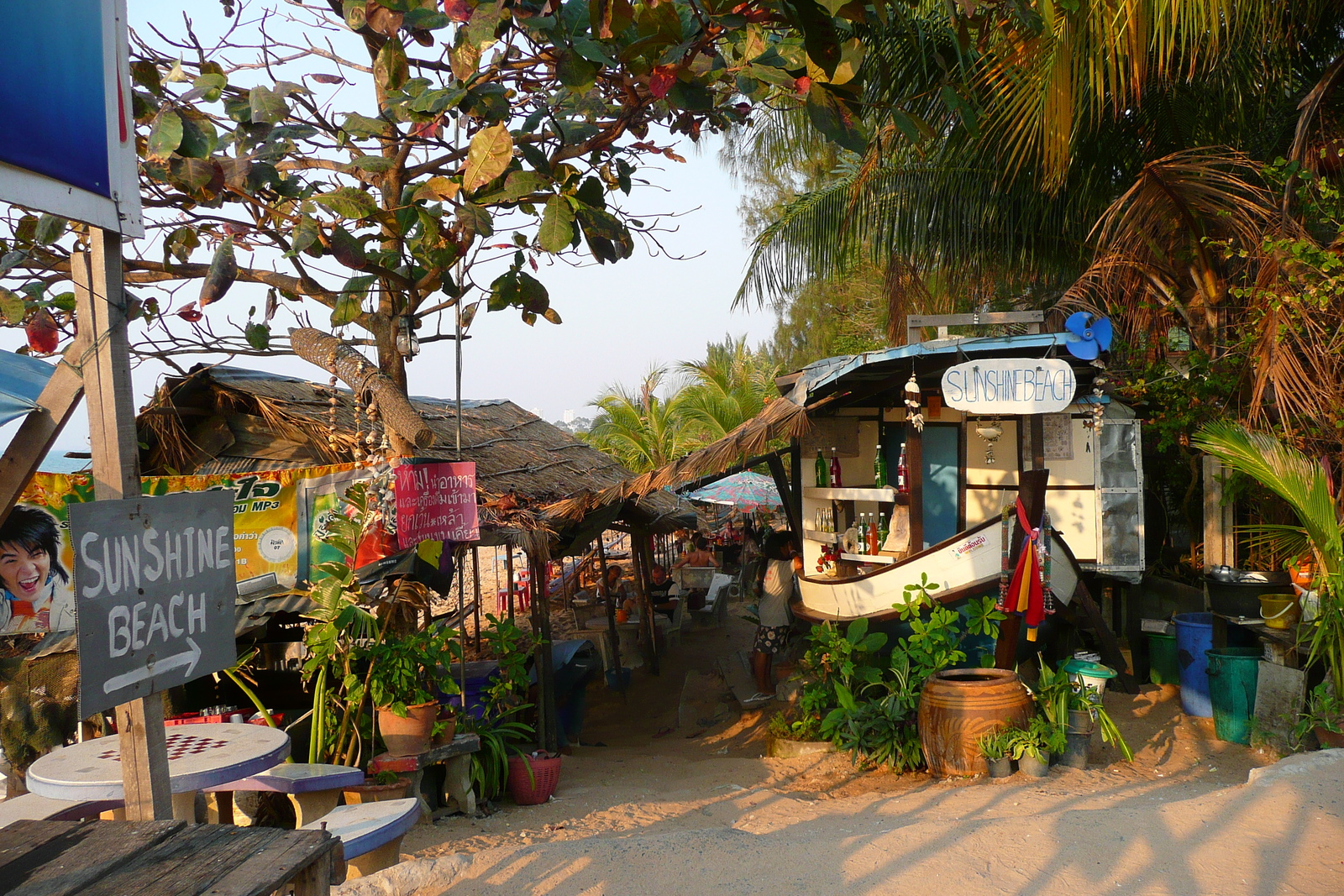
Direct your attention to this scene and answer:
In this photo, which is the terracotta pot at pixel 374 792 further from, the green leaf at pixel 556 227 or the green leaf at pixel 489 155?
the green leaf at pixel 489 155

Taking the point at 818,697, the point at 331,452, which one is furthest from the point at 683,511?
the point at 331,452

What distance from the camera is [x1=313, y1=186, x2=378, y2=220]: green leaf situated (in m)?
4.86

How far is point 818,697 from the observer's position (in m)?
8.07

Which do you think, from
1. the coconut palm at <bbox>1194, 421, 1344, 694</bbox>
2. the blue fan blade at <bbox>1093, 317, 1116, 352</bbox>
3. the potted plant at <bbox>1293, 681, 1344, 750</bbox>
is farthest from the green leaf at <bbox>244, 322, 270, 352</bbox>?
the potted plant at <bbox>1293, 681, 1344, 750</bbox>

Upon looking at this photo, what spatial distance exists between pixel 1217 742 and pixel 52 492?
27.9 ft

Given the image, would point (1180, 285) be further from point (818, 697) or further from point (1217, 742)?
point (818, 697)

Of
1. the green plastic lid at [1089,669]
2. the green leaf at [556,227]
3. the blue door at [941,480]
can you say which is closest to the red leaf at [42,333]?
the green leaf at [556,227]

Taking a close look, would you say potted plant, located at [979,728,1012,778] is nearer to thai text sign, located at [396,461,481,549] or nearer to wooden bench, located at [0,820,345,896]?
thai text sign, located at [396,461,481,549]

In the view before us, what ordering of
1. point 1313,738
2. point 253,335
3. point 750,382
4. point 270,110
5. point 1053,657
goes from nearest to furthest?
1. point 270,110
2. point 253,335
3. point 1313,738
4. point 1053,657
5. point 750,382

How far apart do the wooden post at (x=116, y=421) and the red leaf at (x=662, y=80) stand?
2106 millimetres

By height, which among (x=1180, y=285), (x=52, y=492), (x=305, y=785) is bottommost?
(x=305, y=785)

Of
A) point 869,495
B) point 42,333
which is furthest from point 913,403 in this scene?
point 42,333

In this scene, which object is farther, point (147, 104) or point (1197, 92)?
point (1197, 92)

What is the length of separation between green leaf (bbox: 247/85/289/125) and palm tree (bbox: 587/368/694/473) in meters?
17.8
